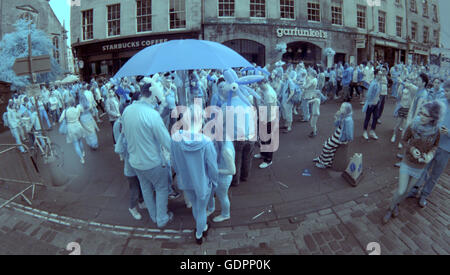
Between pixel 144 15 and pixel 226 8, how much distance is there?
6.52m

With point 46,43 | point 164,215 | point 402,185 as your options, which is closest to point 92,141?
point 164,215

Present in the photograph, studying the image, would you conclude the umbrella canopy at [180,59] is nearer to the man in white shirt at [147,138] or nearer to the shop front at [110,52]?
the man in white shirt at [147,138]

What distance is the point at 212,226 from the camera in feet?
12.0

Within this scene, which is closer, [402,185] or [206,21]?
[402,185]

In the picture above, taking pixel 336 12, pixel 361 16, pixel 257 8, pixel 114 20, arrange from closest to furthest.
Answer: pixel 257 8, pixel 114 20, pixel 336 12, pixel 361 16

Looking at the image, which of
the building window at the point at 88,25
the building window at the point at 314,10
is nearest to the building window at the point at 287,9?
the building window at the point at 314,10

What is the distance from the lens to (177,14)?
1852 centimetres

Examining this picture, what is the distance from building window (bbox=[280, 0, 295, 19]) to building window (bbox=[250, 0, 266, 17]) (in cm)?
145

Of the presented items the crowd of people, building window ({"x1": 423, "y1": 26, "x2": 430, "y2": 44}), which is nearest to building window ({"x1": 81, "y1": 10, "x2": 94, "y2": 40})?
the crowd of people

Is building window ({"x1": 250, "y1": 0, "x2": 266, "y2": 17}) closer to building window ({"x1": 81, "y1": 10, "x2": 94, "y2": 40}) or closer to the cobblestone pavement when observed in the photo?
building window ({"x1": 81, "y1": 10, "x2": 94, "y2": 40})

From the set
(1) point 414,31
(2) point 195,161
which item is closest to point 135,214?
(2) point 195,161

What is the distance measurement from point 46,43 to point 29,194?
26.1 meters

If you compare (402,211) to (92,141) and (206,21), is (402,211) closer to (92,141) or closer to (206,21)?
(92,141)

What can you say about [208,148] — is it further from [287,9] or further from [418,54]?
[418,54]
